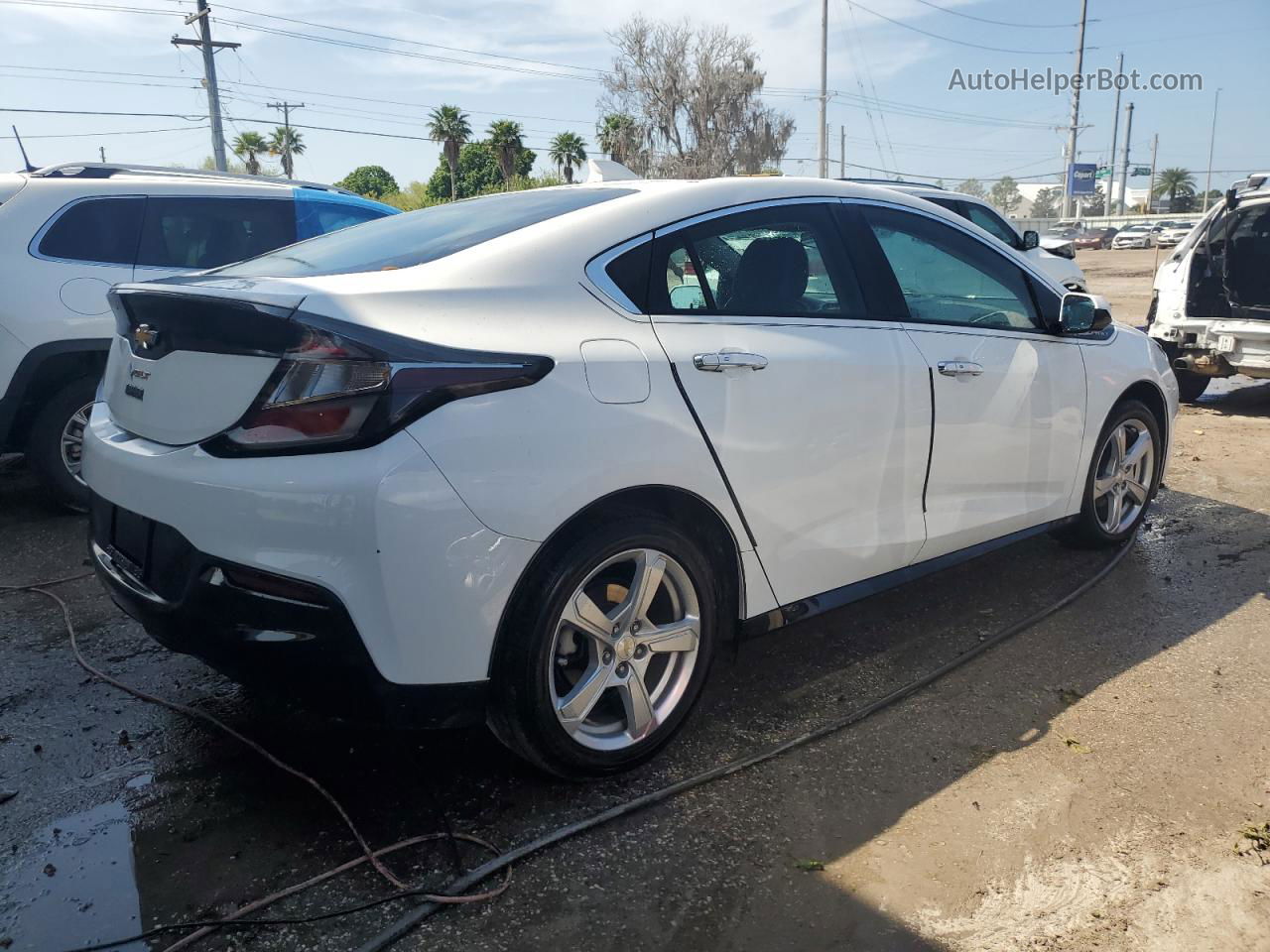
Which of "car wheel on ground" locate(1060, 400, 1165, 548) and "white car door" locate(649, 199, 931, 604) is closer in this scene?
"white car door" locate(649, 199, 931, 604)

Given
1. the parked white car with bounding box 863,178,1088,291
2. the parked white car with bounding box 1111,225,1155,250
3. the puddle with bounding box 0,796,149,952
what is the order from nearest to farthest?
the puddle with bounding box 0,796,149,952
the parked white car with bounding box 863,178,1088,291
the parked white car with bounding box 1111,225,1155,250

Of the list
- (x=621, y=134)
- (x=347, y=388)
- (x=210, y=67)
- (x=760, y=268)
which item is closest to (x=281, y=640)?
(x=347, y=388)

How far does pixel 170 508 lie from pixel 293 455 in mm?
414

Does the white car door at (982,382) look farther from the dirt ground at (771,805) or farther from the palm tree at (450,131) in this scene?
the palm tree at (450,131)

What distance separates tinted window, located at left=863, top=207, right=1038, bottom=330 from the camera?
3572mm

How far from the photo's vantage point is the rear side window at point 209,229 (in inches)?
231

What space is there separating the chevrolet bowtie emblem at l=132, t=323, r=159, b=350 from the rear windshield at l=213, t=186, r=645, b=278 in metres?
0.33

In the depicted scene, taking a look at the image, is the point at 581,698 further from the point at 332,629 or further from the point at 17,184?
the point at 17,184

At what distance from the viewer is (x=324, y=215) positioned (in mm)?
6805

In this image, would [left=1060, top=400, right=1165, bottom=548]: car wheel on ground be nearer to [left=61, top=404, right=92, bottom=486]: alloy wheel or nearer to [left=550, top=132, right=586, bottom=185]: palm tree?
[left=61, top=404, right=92, bottom=486]: alloy wheel

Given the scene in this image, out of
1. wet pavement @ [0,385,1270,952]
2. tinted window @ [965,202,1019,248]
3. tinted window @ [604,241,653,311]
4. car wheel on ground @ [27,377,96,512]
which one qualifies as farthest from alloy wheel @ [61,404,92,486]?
tinted window @ [965,202,1019,248]

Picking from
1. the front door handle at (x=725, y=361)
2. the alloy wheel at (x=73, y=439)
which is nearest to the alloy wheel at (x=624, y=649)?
the front door handle at (x=725, y=361)

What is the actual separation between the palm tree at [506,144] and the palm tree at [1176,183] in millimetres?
76756

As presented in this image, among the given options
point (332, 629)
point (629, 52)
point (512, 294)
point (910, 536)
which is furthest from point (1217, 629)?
point (629, 52)
